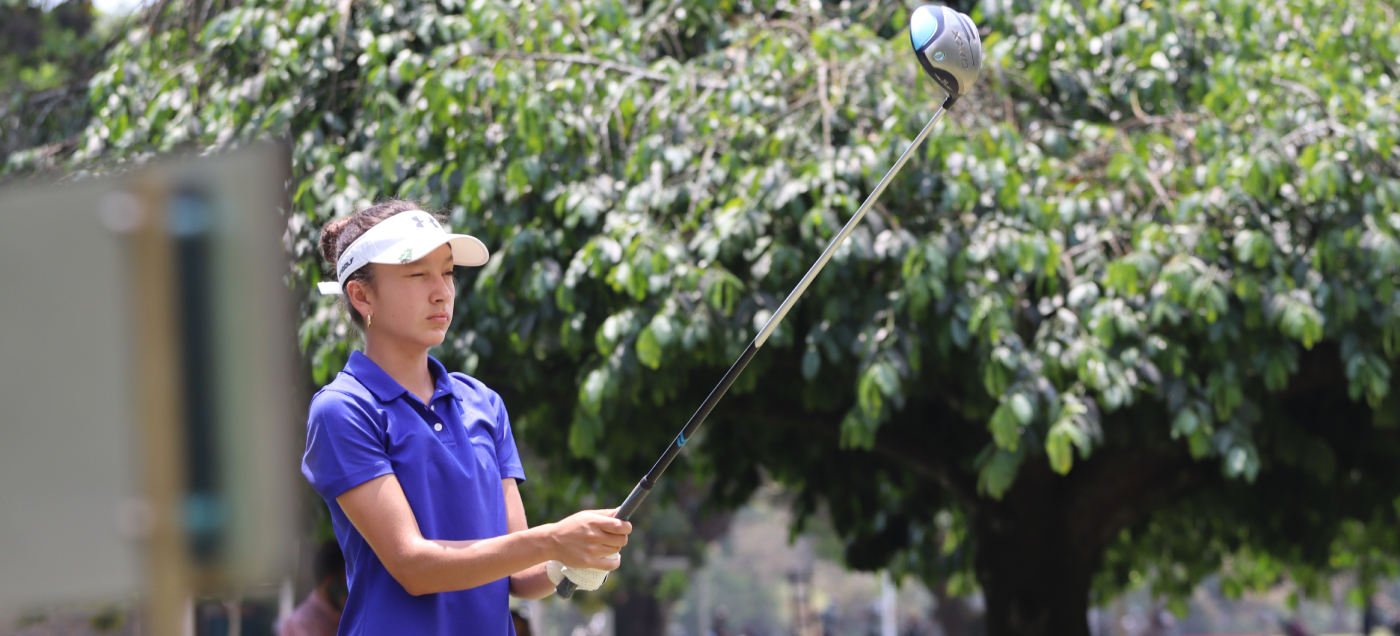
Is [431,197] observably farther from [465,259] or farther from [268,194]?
[268,194]

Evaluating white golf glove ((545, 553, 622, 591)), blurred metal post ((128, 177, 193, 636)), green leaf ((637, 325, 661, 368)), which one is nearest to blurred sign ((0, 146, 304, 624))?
blurred metal post ((128, 177, 193, 636))

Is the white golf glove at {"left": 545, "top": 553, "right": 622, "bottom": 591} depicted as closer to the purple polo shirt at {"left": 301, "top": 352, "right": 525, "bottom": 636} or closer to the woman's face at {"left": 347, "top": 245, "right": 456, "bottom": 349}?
the purple polo shirt at {"left": 301, "top": 352, "right": 525, "bottom": 636}

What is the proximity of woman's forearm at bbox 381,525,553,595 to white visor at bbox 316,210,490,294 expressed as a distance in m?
0.49

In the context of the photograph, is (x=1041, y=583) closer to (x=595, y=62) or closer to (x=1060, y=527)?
(x=1060, y=527)

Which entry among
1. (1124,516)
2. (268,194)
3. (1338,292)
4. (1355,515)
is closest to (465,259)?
(268,194)

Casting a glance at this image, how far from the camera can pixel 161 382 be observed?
79 centimetres

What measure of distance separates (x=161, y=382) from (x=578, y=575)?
1.50m

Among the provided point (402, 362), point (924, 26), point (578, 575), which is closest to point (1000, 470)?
point (924, 26)

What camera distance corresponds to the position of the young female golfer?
211cm

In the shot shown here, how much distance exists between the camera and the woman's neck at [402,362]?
232cm

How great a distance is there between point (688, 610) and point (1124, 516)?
50312 millimetres

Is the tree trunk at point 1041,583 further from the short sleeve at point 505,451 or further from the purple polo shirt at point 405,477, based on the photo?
the purple polo shirt at point 405,477

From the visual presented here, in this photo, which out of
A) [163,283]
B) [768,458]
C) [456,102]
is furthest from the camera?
[768,458]

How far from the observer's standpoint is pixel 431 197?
20.1 ft
